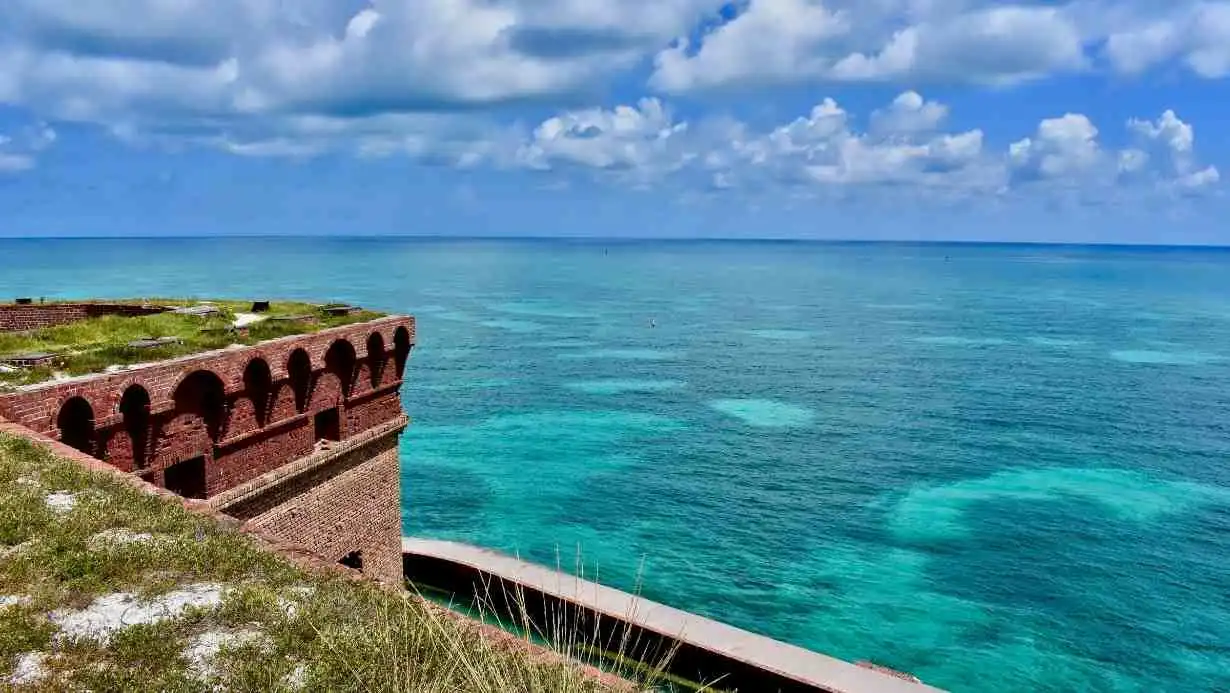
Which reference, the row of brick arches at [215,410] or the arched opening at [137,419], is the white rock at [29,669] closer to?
the row of brick arches at [215,410]

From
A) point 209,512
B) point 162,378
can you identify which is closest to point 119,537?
point 209,512

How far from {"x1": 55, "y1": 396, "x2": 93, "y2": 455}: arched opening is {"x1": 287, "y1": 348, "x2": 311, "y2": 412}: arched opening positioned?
489 cm

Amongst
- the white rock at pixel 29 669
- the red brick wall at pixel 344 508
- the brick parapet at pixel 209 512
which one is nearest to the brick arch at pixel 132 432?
the brick parapet at pixel 209 512

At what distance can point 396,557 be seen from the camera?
22.1 meters

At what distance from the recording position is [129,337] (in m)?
17.7

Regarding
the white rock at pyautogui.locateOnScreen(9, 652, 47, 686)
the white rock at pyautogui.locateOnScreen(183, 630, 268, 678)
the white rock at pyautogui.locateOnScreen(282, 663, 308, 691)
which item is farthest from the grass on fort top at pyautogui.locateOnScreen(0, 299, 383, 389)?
the white rock at pyautogui.locateOnScreen(282, 663, 308, 691)

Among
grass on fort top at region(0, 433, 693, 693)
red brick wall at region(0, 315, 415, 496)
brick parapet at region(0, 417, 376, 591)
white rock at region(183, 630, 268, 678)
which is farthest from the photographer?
red brick wall at region(0, 315, 415, 496)

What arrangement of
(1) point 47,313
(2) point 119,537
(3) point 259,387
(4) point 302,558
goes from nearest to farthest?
1. (2) point 119,537
2. (4) point 302,558
3. (3) point 259,387
4. (1) point 47,313

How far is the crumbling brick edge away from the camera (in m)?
7.53

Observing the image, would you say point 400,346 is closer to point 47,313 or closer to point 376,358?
point 376,358

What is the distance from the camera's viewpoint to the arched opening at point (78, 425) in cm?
1345

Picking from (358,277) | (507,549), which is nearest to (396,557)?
(507,549)

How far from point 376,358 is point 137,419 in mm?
6894

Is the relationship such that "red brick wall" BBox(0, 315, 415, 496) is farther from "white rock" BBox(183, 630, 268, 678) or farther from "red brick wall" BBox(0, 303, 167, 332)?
"red brick wall" BBox(0, 303, 167, 332)
